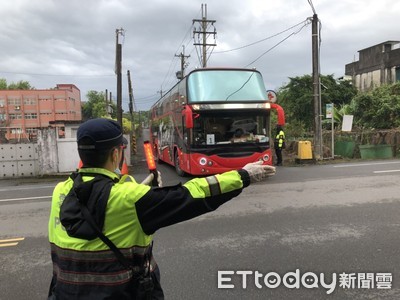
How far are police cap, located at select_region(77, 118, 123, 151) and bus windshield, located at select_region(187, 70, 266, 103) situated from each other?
29.8ft

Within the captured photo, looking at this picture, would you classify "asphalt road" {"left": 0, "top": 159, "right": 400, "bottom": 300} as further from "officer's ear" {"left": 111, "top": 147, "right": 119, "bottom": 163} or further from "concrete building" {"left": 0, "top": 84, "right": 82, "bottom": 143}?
"concrete building" {"left": 0, "top": 84, "right": 82, "bottom": 143}

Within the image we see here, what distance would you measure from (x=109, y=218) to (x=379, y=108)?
77.5 ft

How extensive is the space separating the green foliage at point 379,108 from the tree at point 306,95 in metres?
4.36

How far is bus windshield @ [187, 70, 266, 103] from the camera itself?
1083 cm

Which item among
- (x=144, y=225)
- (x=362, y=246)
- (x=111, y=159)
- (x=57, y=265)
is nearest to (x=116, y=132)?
(x=111, y=159)

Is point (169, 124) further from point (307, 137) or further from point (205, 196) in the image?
point (205, 196)

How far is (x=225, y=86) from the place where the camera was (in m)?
11.0

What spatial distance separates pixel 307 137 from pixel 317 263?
19478mm

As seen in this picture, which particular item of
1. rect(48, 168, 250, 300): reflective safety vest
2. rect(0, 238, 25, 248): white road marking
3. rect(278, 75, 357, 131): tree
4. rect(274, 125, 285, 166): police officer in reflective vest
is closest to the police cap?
rect(48, 168, 250, 300): reflective safety vest

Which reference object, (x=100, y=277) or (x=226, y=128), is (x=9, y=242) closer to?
(x=100, y=277)

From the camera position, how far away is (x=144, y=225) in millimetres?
1660

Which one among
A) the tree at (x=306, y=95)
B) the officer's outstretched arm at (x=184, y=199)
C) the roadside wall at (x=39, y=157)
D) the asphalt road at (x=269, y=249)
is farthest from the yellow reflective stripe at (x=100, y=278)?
the tree at (x=306, y=95)

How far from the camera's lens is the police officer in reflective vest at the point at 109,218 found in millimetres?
1615

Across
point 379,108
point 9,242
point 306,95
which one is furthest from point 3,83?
point 9,242
